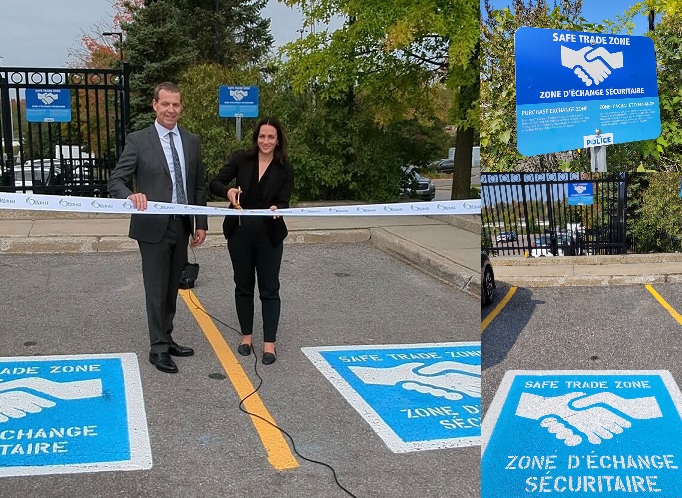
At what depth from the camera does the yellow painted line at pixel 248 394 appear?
2.52 m

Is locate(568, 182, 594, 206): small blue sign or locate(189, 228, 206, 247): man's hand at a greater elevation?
locate(568, 182, 594, 206): small blue sign

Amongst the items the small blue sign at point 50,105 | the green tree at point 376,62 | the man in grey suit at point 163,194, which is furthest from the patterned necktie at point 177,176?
the small blue sign at point 50,105

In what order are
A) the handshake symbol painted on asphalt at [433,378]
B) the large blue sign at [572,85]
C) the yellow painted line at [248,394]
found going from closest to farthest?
the large blue sign at [572,85], the yellow painted line at [248,394], the handshake symbol painted on asphalt at [433,378]

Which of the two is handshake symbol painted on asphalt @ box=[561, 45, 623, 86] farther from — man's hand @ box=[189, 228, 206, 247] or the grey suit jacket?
man's hand @ box=[189, 228, 206, 247]

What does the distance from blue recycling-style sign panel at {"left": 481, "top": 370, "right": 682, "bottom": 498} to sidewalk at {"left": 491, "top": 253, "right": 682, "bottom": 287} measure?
0.81 feet

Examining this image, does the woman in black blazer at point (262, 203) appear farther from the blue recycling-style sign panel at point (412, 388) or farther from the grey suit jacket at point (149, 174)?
the blue recycling-style sign panel at point (412, 388)

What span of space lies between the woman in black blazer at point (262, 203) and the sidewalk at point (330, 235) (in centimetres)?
191

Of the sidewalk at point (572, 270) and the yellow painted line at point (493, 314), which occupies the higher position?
the sidewalk at point (572, 270)

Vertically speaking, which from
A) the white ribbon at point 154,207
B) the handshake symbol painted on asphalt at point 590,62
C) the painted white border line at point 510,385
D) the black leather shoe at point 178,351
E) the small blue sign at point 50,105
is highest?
the small blue sign at point 50,105

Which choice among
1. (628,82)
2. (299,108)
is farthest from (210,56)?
(628,82)

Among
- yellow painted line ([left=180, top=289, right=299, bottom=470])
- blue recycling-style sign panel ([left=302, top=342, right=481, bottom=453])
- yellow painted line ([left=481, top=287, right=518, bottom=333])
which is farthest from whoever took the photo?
blue recycling-style sign panel ([left=302, top=342, right=481, bottom=453])

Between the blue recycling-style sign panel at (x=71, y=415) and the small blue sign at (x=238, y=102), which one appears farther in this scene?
the small blue sign at (x=238, y=102)

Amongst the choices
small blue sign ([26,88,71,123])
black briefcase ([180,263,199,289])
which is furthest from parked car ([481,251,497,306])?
small blue sign ([26,88,71,123])

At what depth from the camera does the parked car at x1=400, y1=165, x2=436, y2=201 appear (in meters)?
11.0
